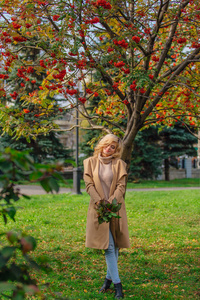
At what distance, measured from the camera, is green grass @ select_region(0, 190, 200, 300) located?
3822 mm

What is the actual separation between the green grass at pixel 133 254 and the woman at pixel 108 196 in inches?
16.4

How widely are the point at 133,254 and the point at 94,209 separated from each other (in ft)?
6.59

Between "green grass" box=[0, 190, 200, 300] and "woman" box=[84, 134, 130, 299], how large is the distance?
416 mm

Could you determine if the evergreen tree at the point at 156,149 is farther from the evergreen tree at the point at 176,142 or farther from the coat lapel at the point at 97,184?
the coat lapel at the point at 97,184

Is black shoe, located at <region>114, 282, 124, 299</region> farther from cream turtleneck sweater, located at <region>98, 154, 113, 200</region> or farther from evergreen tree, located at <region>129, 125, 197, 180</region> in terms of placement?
evergreen tree, located at <region>129, 125, 197, 180</region>

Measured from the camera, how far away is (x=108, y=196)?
3730 mm

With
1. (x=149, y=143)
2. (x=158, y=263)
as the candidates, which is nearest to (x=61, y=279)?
(x=158, y=263)

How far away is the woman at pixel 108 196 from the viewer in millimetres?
3609

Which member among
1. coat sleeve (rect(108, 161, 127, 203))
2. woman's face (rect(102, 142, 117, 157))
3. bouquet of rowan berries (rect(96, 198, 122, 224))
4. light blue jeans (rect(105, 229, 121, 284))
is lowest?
light blue jeans (rect(105, 229, 121, 284))

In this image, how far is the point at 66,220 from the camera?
783 centimetres

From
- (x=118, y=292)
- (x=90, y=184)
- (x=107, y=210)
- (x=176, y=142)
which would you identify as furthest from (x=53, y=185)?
(x=176, y=142)

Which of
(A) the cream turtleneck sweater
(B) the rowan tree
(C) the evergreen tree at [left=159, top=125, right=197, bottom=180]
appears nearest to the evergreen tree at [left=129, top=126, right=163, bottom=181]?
(C) the evergreen tree at [left=159, top=125, right=197, bottom=180]

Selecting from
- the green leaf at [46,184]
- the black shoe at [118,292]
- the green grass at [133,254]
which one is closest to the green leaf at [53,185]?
the green leaf at [46,184]

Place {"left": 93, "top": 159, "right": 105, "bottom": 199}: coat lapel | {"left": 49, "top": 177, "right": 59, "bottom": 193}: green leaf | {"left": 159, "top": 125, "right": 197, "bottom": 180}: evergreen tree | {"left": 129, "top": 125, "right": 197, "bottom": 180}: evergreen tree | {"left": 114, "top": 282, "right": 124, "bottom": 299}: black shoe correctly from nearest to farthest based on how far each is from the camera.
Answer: {"left": 49, "top": 177, "right": 59, "bottom": 193}: green leaf < {"left": 114, "top": 282, "right": 124, "bottom": 299}: black shoe < {"left": 93, "top": 159, "right": 105, "bottom": 199}: coat lapel < {"left": 129, "top": 125, "right": 197, "bottom": 180}: evergreen tree < {"left": 159, "top": 125, "right": 197, "bottom": 180}: evergreen tree
